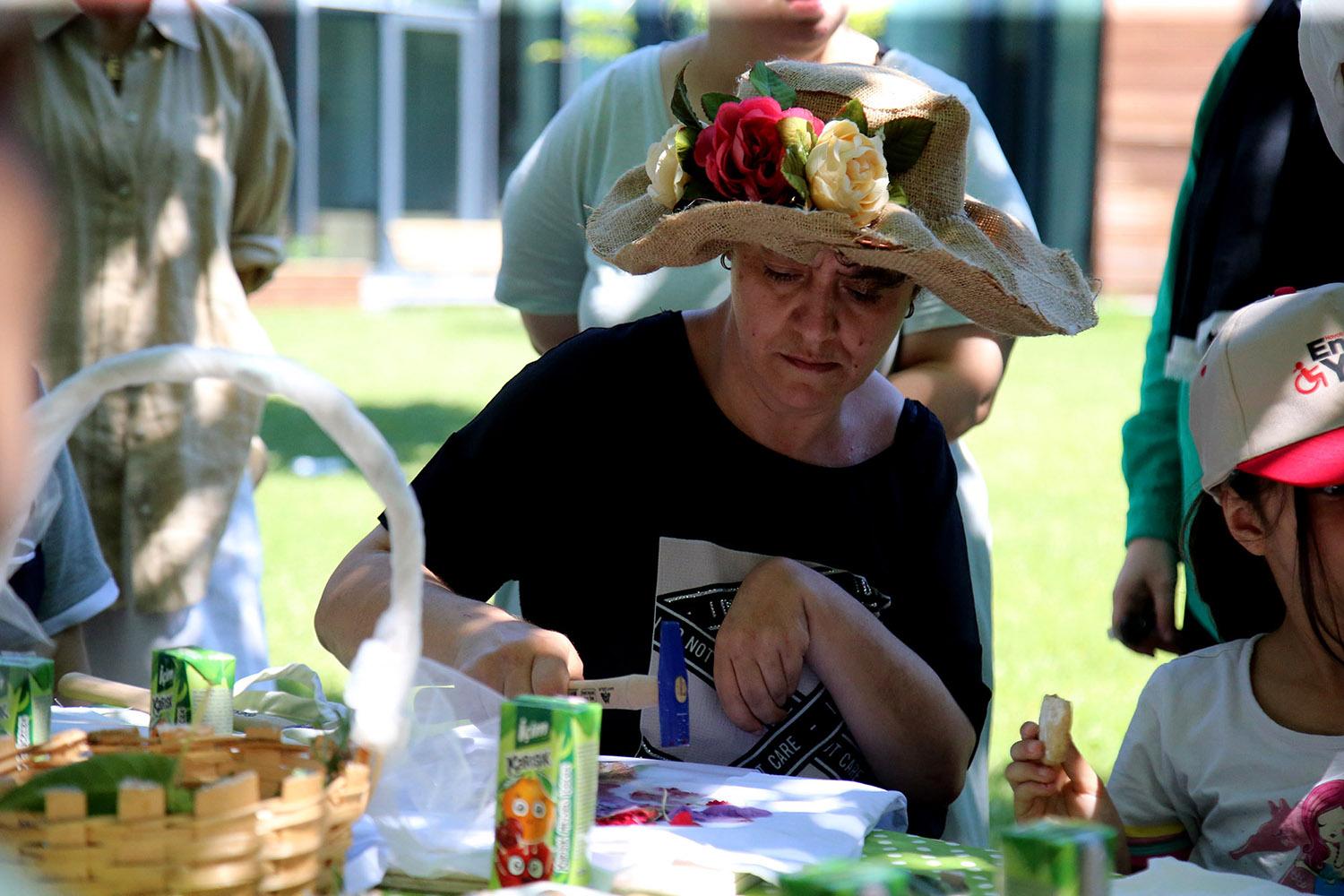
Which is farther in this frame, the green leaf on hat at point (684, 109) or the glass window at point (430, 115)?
the glass window at point (430, 115)

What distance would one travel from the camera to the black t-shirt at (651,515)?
2.05 meters

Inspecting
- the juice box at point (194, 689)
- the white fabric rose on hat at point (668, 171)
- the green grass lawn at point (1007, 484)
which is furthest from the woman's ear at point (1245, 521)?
the green grass lawn at point (1007, 484)

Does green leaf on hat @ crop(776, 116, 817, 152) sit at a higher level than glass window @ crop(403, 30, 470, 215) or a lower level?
lower

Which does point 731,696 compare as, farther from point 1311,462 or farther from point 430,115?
point 430,115

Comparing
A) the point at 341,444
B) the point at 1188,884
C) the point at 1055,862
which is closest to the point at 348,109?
the point at 341,444

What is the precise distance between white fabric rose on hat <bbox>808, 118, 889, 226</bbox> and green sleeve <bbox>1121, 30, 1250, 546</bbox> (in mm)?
824

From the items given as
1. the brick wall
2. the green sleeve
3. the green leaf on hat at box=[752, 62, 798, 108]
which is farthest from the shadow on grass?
the brick wall

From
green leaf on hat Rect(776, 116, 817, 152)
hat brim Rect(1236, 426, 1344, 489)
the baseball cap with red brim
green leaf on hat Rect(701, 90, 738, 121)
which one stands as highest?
green leaf on hat Rect(701, 90, 738, 121)

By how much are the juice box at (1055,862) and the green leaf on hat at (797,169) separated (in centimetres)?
98

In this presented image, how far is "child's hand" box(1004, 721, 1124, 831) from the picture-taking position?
5.46ft

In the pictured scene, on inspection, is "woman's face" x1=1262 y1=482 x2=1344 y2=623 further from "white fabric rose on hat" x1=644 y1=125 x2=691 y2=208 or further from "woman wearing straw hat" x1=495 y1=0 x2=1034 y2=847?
"white fabric rose on hat" x1=644 y1=125 x2=691 y2=208

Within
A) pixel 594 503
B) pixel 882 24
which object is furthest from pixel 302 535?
pixel 882 24

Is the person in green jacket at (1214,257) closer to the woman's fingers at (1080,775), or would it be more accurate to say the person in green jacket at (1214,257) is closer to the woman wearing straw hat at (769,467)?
the woman wearing straw hat at (769,467)

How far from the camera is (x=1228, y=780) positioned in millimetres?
1807
